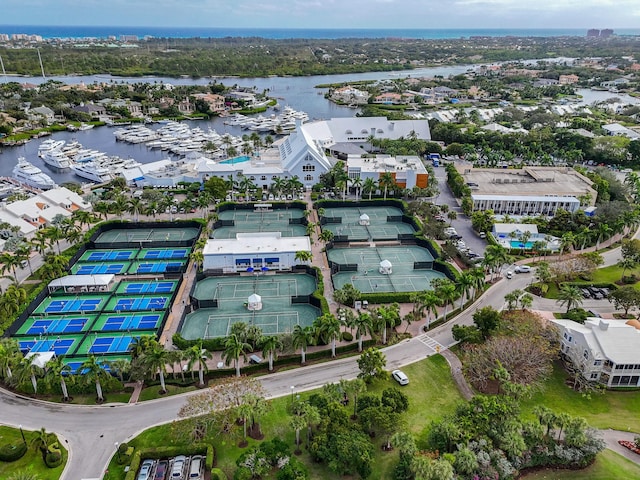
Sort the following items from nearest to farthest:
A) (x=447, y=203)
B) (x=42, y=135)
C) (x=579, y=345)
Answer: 1. (x=579, y=345)
2. (x=447, y=203)
3. (x=42, y=135)

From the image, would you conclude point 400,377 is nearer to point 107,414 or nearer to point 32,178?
point 107,414

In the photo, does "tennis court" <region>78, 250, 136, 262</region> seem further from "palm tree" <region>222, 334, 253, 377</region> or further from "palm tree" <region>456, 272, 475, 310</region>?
"palm tree" <region>456, 272, 475, 310</region>

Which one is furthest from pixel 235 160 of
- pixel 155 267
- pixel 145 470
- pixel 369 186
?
pixel 145 470

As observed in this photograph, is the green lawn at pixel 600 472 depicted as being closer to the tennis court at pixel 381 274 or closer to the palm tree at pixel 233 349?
the palm tree at pixel 233 349

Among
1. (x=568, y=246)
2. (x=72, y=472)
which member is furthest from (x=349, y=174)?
(x=72, y=472)

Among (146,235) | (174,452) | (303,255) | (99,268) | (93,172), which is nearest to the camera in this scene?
(174,452)

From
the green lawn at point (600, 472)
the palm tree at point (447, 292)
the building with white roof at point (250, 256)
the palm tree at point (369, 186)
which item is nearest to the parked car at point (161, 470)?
the green lawn at point (600, 472)

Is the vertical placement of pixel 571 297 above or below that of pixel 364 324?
below

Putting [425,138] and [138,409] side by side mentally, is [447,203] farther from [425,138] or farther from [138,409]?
[138,409]
